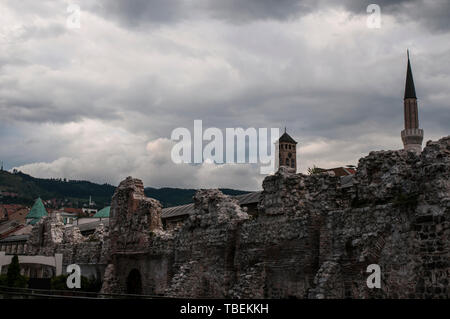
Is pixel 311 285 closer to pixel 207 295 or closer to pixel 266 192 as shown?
pixel 266 192

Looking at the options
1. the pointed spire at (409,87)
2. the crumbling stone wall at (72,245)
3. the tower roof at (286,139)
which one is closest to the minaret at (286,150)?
the tower roof at (286,139)

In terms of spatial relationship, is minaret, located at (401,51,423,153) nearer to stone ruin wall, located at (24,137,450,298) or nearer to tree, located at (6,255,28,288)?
stone ruin wall, located at (24,137,450,298)

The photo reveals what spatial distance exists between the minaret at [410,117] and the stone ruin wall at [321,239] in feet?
170

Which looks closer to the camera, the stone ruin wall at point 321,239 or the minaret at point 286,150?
the stone ruin wall at point 321,239

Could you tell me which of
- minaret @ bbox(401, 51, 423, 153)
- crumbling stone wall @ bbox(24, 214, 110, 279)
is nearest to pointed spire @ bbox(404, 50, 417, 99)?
minaret @ bbox(401, 51, 423, 153)

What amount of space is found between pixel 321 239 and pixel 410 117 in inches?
2764

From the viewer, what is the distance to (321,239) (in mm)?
17062

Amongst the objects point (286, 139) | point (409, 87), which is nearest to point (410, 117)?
point (409, 87)

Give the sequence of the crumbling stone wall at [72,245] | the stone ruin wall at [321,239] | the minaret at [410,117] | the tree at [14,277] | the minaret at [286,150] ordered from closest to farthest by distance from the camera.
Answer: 1. the stone ruin wall at [321,239]
2. the tree at [14,277]
3. the crumbling stone wall at [72,245]
4. the minaret at [410,117]
5. the minaret at [286,150]

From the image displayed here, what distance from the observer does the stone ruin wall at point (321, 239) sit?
13.9 m

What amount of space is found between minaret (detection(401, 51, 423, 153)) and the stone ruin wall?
51.7 meters

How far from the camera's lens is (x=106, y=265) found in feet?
103

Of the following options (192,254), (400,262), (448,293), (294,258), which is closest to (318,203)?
(294,258)

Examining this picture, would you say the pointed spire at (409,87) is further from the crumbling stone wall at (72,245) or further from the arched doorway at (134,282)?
the arched doorway at (134,282)
